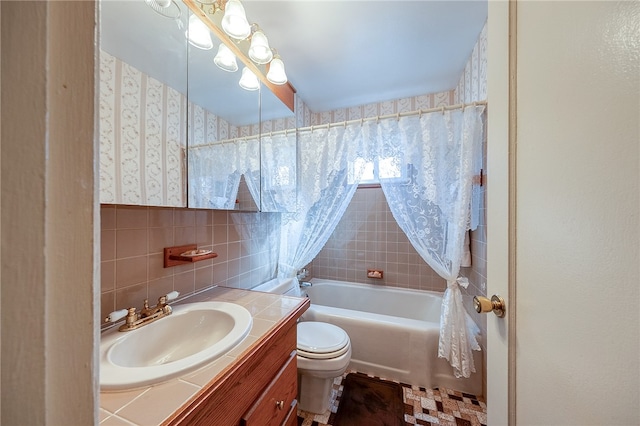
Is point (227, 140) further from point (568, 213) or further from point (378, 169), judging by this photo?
point (568, 213)

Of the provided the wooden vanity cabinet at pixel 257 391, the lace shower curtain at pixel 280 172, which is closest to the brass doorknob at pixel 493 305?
the wooden vanity cabinet at pixel 257 391

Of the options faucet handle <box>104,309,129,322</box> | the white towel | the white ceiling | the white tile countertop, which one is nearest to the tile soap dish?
faucet handle <box>104,309,129,322</box>

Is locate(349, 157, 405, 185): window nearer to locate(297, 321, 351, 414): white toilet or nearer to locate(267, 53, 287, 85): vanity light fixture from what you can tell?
locate(267, 53, 287, 85): vanity light fixture

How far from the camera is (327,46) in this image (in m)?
1.65

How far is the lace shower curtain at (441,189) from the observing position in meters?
1.35

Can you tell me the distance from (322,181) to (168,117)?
3.18 feet

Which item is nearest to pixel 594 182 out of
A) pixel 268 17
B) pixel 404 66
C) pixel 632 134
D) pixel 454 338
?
pixel 632 134

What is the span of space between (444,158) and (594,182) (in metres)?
1.11

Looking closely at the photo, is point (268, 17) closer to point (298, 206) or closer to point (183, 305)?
point (298, 206)

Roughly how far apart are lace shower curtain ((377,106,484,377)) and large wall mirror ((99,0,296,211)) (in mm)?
946

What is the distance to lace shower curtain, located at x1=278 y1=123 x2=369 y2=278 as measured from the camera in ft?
5.25

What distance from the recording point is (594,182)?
37 cm

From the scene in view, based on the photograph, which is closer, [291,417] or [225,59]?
[291,417]

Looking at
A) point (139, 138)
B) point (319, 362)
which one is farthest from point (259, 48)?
point (319, 362)
